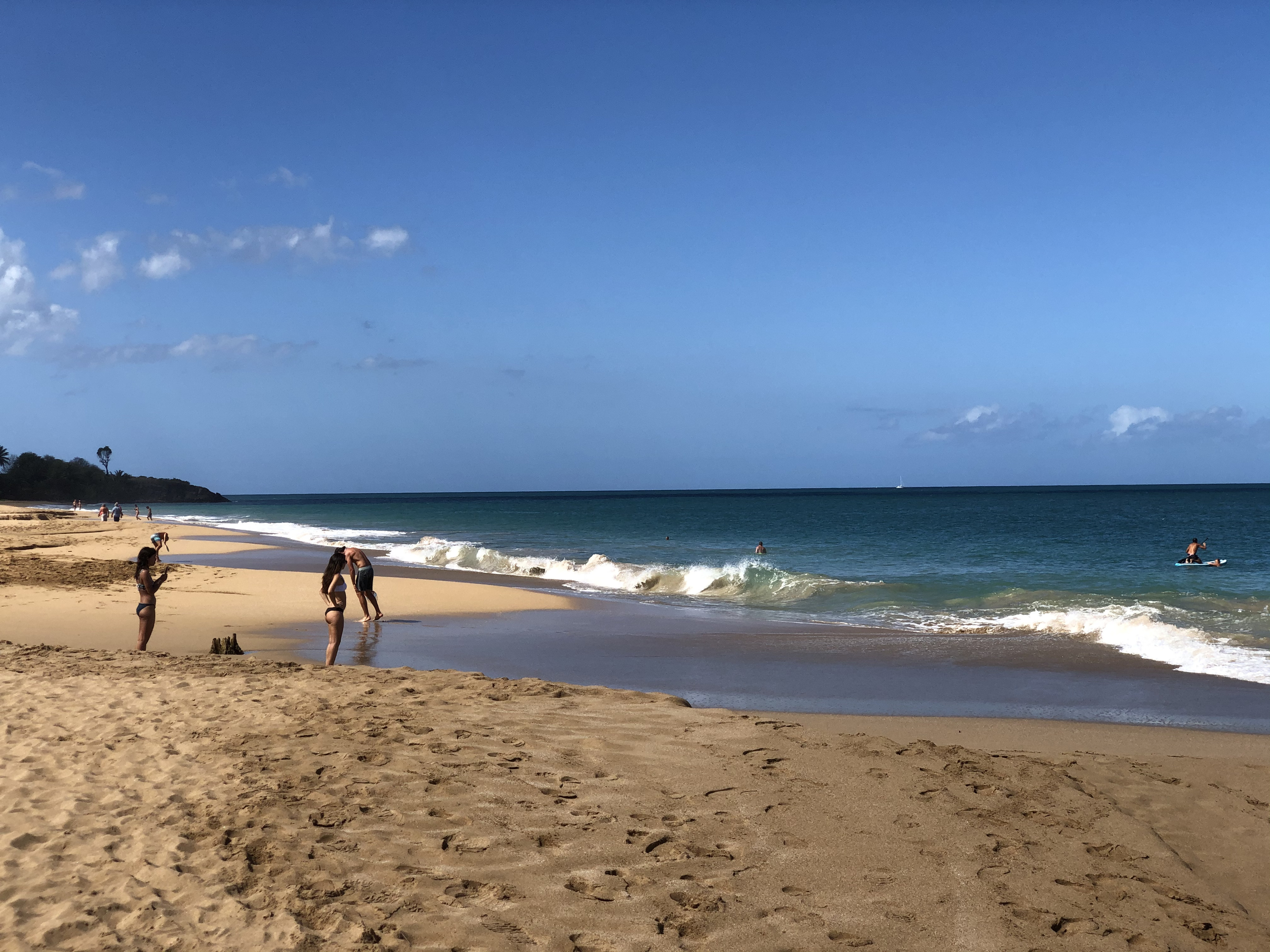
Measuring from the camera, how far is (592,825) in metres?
5.15

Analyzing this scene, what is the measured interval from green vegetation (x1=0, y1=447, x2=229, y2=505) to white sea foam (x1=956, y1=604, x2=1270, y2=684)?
390 ft

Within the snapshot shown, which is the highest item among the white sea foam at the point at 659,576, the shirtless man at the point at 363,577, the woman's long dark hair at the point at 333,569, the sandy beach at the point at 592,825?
the woman's long dark hair at the point at 333,569

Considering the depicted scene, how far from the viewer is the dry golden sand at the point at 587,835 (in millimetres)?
3984

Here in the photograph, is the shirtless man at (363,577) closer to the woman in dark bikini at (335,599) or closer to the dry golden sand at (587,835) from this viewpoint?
the woman in dark bikini at (335,599)

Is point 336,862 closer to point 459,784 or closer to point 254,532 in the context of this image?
point 459,784

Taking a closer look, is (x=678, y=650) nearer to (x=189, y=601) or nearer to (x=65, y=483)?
(x=189, y=601)

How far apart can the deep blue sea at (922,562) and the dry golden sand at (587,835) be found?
7.24 metres

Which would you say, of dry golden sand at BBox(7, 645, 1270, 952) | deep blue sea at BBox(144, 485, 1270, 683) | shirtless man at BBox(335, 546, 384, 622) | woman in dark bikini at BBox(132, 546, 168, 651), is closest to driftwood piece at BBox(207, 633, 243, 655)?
woman in dark bikini at BBox(132, 546, 168, 651)

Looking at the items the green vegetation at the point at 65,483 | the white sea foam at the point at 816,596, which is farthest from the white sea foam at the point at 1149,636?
the green vegetation at the point at 65,483

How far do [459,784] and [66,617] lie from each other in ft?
41.4

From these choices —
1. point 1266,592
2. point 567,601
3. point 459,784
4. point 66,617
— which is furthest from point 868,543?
point 459,784

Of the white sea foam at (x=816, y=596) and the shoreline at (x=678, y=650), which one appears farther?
the white sea foam at (x=816, y=596)

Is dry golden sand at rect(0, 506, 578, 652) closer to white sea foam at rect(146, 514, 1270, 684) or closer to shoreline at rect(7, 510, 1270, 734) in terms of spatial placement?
Answer: shoreline at rect(7, 510, 1270, 734)

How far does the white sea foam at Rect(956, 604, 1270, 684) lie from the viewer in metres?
11.5
